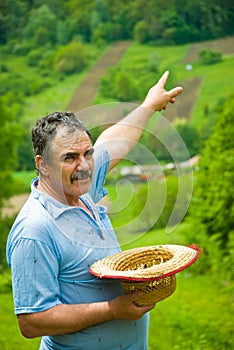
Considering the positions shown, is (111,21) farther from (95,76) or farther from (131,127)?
(131,127)

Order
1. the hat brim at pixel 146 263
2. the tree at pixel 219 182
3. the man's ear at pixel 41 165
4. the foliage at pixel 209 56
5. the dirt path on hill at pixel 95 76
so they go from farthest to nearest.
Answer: the dirt path on hill at pixel 95 76 < the foliage at pixel 209 56 < the tree at pixel 219 182 < the man's ear at pixel 41 165 < the hat brim at pixel 146 263

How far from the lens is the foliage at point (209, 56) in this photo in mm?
27078

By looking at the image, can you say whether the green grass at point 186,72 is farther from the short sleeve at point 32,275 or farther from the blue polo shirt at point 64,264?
the short sleeve at point 32,275

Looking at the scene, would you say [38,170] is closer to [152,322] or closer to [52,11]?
[152,322]

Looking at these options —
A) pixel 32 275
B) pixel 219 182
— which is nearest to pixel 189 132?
pixel 219 182

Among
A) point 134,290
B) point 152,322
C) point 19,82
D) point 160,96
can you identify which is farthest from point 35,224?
point 19,82

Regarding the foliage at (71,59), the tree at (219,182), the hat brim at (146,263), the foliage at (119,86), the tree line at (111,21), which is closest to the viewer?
the hat brim at (146,263)

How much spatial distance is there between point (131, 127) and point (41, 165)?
517 millimetres

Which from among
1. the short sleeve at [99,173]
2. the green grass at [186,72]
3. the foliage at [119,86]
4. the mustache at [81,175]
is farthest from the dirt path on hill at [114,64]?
the mustache at [81,175]

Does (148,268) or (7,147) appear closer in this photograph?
(148,268)

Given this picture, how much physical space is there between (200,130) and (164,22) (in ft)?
29.1

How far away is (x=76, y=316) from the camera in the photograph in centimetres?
191

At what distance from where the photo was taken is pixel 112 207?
7.39 ft

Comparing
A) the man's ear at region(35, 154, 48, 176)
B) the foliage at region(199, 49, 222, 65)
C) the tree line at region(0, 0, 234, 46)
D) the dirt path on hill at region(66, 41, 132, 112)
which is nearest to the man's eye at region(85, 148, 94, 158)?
the man's ear at region(35, 154, 48, 176)
